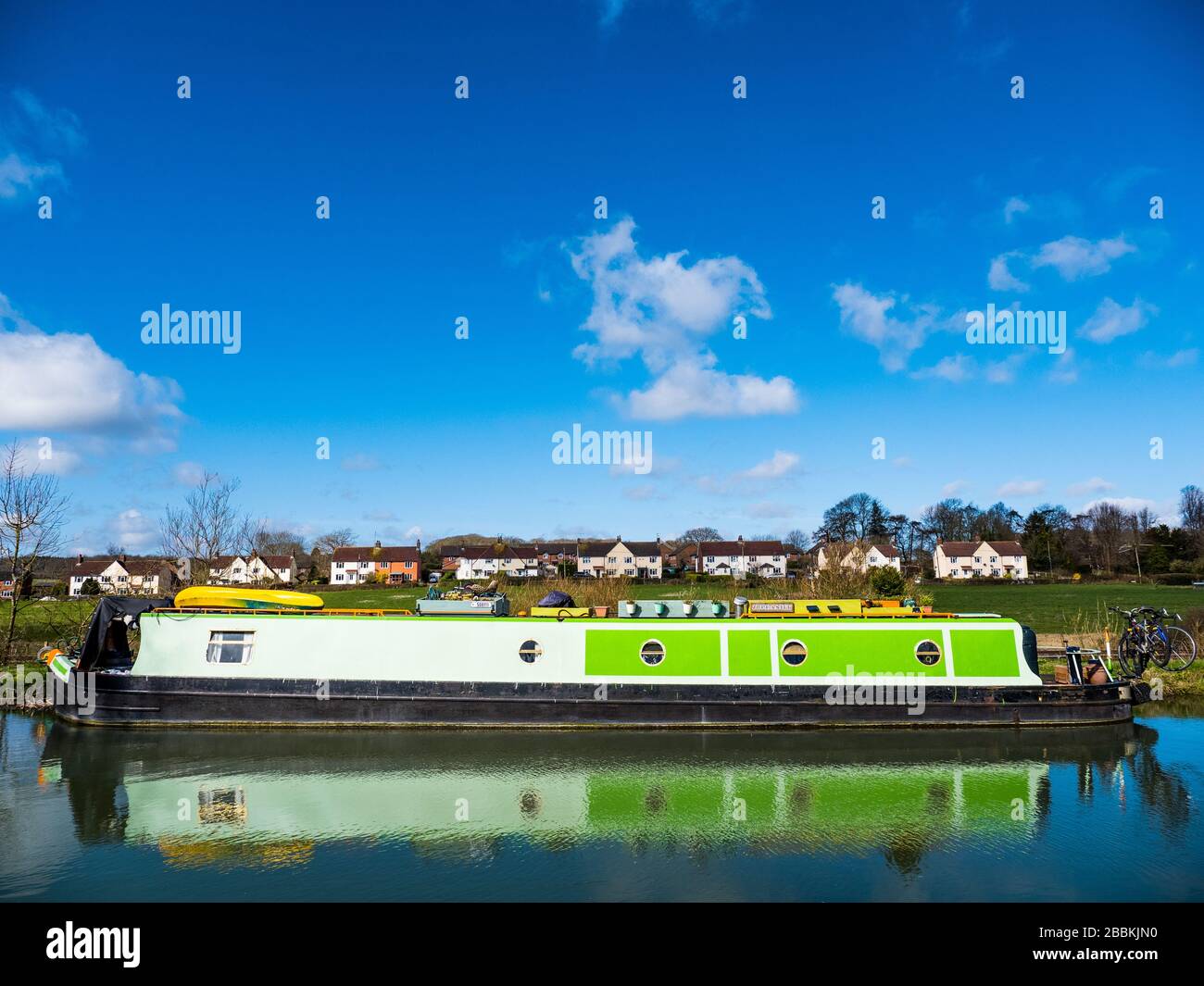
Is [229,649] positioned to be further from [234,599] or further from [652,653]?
[652,653]

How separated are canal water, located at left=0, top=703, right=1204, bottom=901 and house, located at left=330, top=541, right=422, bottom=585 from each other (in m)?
82.5

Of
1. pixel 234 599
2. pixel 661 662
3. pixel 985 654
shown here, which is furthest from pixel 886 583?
pixel 234 599

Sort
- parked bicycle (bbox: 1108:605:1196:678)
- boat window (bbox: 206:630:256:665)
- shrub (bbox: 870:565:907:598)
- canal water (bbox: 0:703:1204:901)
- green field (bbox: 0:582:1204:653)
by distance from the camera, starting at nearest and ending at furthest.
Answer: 1. canal water (bbox: 0:703:1204:901)
2. boat window (bbox: 206:630:256:665)
3. parked bicycle (bbox: 1108:605:1196:678)
4. green field (bbox: 0:582:1204:653)
5. shrub (bbox: 870:565:907:598)

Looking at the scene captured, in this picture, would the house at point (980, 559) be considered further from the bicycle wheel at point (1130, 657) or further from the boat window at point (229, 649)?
the boat window at point (229, 649)

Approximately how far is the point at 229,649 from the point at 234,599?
142cm

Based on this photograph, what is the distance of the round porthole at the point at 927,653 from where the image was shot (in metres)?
18.9

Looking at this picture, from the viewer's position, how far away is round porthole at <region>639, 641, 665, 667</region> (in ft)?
62.8

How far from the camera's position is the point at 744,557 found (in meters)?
105

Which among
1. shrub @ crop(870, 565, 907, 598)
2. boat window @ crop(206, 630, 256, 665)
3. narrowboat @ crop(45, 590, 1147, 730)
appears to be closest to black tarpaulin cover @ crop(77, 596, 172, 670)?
narrowboat @ crop(45, 590, 1147, 730)

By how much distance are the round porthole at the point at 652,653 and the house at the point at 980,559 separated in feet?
286

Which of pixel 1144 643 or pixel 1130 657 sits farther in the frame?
pixel 1130 657

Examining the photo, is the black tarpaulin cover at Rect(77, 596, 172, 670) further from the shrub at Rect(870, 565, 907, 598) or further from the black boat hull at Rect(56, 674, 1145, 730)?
the shrub at Rect(870, 565, 907, 598)
